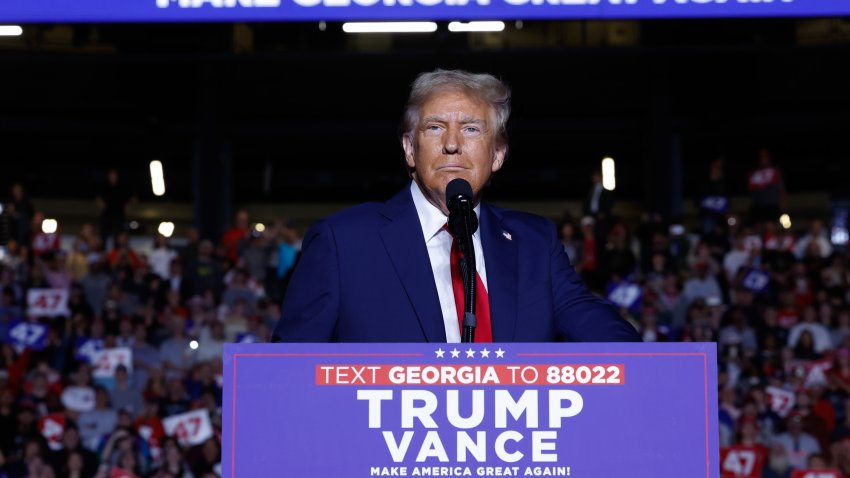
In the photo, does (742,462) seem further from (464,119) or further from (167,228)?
(167,228)

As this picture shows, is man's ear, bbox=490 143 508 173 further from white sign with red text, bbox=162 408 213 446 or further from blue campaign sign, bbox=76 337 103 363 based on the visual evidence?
blue campaign sign, bbox=76 337 103 363

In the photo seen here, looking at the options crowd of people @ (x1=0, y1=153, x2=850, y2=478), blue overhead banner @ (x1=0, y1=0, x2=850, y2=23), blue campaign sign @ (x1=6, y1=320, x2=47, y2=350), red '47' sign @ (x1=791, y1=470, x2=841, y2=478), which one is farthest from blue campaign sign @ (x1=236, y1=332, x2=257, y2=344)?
blue overhead banner @ (x1=0, y1=0, x2=850, y2=23)

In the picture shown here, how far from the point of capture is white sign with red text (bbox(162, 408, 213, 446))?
1239 cm

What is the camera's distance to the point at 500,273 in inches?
114

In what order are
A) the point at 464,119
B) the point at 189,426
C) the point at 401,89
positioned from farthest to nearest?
the point at 401,89 → the point at 189,426 → the point at 464,119

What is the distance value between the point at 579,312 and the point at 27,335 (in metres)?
12.6

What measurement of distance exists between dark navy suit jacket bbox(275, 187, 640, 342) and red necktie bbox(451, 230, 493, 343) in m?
0.02

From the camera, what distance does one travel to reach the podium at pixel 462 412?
2.38m

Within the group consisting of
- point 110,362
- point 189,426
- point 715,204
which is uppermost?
point 715,204

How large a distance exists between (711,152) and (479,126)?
25107mm

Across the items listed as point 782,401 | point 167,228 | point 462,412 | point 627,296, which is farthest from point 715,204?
point 462,412

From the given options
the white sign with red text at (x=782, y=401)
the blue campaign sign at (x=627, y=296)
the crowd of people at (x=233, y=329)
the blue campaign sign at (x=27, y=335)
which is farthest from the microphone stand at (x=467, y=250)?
the blue campaign sign at (x=27, y=335)

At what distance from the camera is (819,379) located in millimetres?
12828

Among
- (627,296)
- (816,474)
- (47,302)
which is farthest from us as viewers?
(47,302)
